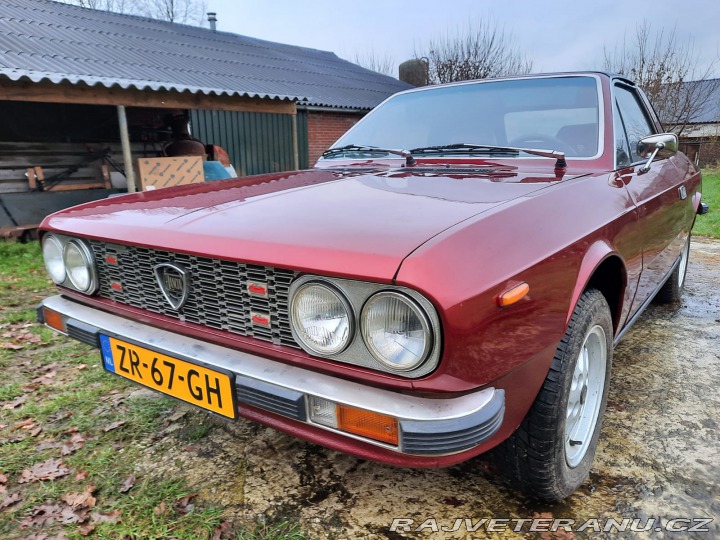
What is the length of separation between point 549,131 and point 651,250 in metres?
0.77

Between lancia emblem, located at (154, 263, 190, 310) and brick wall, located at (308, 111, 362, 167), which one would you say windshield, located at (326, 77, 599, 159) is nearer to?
lancia emblem, located at (154, 263, 190, 310)

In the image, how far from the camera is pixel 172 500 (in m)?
1.80

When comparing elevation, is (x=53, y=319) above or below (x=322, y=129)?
below

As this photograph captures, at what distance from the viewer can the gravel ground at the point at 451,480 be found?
168 centimetres

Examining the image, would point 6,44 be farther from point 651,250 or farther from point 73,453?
point 651,250

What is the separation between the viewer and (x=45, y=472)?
79.0 inches

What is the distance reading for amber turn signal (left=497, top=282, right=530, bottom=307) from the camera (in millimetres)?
1243

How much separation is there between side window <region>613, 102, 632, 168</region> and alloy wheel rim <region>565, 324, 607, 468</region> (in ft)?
2.86

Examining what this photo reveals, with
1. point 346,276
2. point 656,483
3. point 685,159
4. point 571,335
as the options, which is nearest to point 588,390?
point 656,483

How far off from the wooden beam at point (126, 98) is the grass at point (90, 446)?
4.09 meters

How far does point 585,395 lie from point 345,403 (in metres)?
1.11

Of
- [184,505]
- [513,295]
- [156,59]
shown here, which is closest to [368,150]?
[513,295]

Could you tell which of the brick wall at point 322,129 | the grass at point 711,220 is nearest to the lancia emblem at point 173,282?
the grass at point 711,220

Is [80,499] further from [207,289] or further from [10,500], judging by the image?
[207,289]
